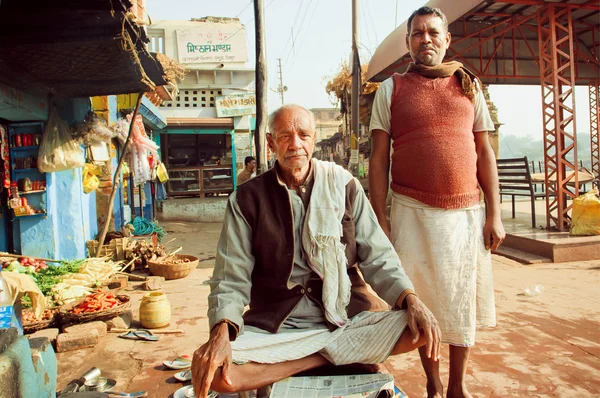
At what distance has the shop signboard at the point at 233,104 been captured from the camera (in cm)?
1617

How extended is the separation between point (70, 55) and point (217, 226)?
9463mm

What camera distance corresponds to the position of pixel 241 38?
54.0ft

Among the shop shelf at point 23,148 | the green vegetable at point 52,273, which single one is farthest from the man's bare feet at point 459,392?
the shop shelf at point 23,148

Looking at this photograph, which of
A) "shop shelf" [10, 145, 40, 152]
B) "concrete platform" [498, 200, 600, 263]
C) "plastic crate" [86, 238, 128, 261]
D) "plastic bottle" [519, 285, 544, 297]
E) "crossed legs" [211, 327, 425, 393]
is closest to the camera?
"crossed legs" [211, 327, 425, 393]

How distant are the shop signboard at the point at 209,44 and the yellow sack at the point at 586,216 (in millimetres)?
12082

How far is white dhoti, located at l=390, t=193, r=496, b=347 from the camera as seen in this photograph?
2506mm

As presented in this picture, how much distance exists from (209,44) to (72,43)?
485 inches

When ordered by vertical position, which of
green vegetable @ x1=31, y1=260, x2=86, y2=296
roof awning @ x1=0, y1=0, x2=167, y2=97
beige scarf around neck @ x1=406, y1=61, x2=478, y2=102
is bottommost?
green vegetable @ x1=31, y1=260, x2=86, y2=296

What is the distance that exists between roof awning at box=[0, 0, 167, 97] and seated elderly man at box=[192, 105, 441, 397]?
9.14 feet

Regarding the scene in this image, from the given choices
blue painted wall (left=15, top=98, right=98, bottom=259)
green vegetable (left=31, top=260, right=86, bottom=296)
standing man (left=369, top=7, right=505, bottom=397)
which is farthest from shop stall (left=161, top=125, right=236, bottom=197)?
standing man (left=369, top=7, right=505, bottom=397)

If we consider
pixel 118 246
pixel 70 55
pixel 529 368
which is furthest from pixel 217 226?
pixel 529 368

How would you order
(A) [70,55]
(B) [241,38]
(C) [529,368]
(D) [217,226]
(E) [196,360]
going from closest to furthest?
(E) [196,360] < (C) [529,368] < (A) [70,55] < (D) [217,226] < (B) [241,38]

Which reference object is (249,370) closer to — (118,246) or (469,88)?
(469,88)

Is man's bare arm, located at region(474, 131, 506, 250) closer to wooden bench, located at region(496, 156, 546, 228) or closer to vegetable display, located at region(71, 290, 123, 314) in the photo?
vegetable display, located at region(71, 290, 123, 314)
